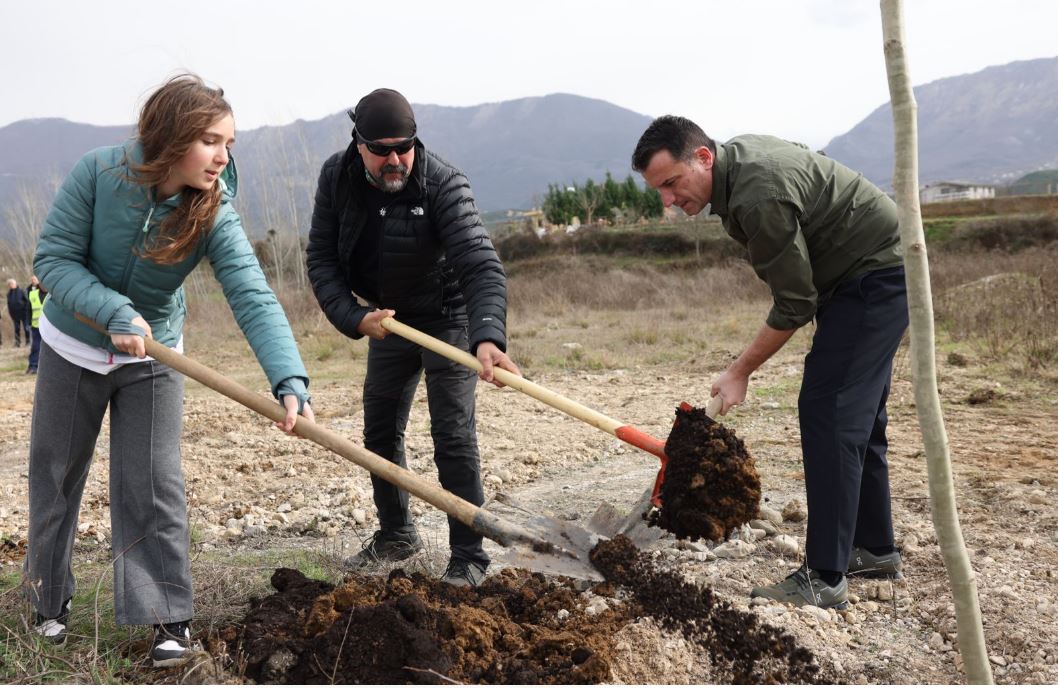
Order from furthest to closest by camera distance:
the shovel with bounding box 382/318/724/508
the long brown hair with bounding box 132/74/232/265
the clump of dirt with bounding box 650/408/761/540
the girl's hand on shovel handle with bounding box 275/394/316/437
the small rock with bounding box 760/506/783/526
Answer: the small rock with bounding box 760/506/783/526 < the shovel with bounding box 382/318/724/508 < the clump of dirt with bounding box 650/408/761/540 < the girl's hand on shovel handle with bounding box 275/394/316/437 < the long brown hair with bounding box 132/74/232/265

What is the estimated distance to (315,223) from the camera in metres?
3.72

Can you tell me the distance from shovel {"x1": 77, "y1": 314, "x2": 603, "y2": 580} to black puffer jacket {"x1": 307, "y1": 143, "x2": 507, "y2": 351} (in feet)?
2.21

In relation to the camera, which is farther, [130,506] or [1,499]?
[1,499]

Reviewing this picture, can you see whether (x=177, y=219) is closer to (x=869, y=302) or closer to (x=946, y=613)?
(x=869, y=302)

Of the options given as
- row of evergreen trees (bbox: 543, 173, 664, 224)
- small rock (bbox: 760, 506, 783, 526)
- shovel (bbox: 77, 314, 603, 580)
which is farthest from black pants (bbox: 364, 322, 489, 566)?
row of evergreen trees (bbox: 543, 173, 664, 224)

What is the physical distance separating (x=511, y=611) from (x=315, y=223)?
6.19 feet

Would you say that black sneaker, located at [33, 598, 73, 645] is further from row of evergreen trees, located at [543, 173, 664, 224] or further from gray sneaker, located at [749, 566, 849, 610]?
row of evergreen trees, located at [543, 173, 664, 224]

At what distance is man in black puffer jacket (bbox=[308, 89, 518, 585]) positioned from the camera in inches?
130

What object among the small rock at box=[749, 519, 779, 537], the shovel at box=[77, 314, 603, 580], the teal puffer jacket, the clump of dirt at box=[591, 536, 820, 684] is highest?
the teal puffer jacket

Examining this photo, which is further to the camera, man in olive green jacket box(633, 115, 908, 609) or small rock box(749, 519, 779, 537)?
small rock box(749, 519, 779, 537)

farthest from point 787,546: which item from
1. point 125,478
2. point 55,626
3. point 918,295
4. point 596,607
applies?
point 55,626

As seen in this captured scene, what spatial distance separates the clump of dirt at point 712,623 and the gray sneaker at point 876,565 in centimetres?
77

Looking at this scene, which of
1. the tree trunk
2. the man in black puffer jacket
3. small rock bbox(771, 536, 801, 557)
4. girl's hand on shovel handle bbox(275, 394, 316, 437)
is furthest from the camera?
small rock bbox(771, 536, 801, 557)

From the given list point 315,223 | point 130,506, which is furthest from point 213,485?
point 130,506
